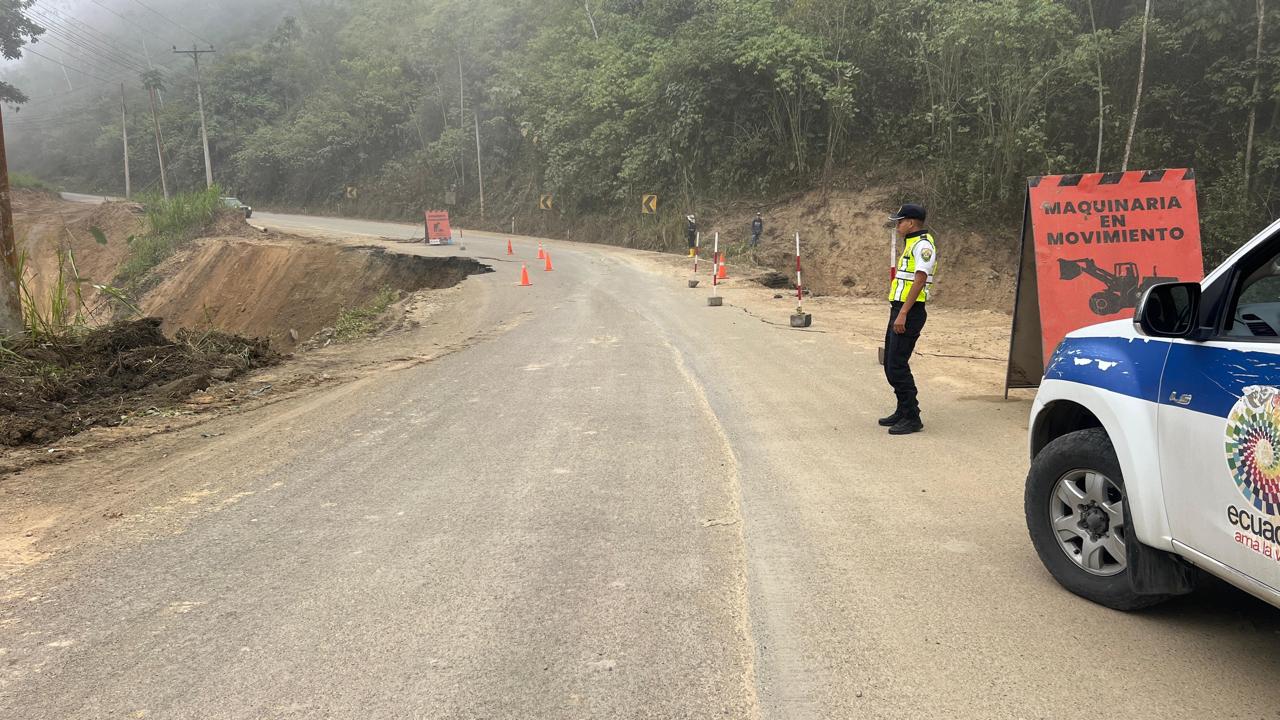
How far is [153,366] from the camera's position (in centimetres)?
925

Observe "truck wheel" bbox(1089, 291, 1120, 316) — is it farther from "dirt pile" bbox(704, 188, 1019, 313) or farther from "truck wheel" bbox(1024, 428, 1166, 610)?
"dirt pile" bbox(704, 188, 1019, 313)

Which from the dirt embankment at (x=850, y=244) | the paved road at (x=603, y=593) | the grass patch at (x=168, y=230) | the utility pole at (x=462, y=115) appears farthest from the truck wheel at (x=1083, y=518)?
the utility pole at (x=462, y=115)

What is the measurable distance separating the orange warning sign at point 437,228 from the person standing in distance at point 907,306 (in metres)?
25.3

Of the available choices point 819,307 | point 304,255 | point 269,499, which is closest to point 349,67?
point 304,255

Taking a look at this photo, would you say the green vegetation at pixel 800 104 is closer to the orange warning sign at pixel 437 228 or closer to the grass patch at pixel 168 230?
the orange warning sign at pixel 437 228

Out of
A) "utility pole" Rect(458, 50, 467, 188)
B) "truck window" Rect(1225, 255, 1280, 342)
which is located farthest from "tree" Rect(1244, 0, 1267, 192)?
"utility pole" Rect(458, 50, 467, 188)

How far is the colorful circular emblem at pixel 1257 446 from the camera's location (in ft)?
8.57

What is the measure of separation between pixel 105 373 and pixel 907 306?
27.4 feet

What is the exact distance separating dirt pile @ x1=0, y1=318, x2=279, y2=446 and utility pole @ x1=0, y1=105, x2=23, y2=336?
2.48ft

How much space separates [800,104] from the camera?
27.0m

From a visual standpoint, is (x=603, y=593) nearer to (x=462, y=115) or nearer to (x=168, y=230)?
(x=168, y=230)

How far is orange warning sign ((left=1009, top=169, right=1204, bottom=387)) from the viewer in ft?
23.0

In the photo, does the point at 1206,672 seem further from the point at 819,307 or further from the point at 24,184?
the point at 24,184

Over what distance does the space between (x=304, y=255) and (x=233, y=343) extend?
16.9m
